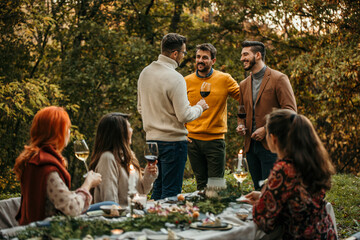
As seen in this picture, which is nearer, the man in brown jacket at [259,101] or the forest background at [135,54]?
the man in brown jacket at [259,101]

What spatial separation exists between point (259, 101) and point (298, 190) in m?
2.01

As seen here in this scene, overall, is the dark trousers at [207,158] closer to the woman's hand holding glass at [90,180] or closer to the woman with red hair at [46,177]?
the woman's hand holding glass at [90,180]

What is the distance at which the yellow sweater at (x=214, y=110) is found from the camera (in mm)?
4707

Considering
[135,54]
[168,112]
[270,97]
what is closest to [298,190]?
[168,112]

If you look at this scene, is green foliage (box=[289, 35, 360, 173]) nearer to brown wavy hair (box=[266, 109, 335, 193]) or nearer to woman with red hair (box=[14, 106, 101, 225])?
brown wavy hair (box=[266, 109, 335, 193])

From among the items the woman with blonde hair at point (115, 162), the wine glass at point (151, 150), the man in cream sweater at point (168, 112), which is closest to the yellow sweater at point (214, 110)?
the man in cream sweater at point (168, 112)

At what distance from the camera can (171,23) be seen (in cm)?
1233

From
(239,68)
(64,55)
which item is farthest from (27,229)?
(239,68)

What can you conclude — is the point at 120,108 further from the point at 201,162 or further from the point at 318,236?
the point at 318,236

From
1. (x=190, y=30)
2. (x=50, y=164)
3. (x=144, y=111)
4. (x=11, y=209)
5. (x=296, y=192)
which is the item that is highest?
(x=190, y=30)

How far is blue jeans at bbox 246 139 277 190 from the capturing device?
4160 millimetres

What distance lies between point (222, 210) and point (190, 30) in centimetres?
992

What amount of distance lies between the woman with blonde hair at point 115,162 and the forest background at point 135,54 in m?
4.17

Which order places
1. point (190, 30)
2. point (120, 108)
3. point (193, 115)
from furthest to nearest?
1. point (190, 30)
2. point (120, 108)
3. point (193, 115)
